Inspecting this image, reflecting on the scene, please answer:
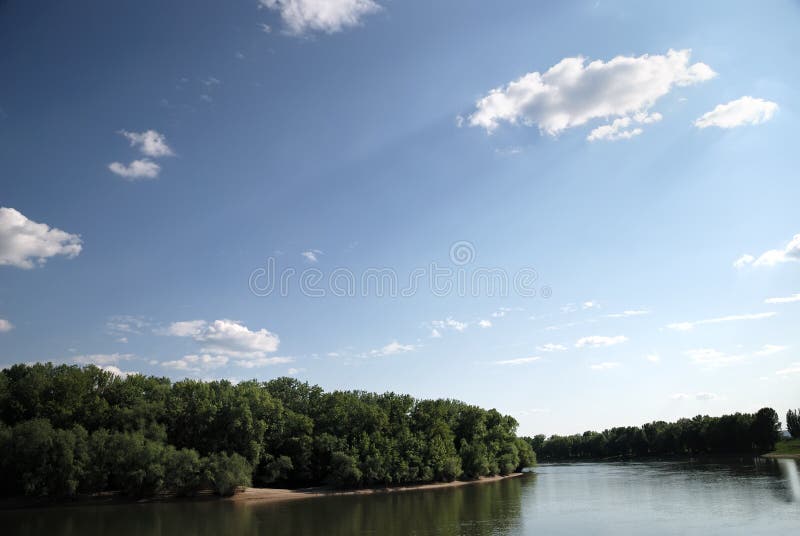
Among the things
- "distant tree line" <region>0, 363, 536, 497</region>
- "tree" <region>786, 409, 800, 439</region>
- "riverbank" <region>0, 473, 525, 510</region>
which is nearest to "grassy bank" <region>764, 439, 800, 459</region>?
"tree" <region>786, 409, 800, 439</region>

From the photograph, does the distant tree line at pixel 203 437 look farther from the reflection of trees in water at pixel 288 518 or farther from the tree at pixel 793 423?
the tree at pixel 793 423

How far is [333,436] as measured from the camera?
88875 mm

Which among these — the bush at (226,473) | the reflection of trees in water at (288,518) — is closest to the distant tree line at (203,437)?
the bush at (226,473)

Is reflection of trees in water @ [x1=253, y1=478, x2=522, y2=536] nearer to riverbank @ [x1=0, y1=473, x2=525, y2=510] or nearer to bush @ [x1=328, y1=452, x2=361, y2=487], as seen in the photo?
riverbank @ [x1=0, y1=473, x2=525, y2=510]

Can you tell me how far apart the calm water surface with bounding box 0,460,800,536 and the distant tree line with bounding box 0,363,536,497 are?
4880 mm

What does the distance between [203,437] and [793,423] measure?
17461cm

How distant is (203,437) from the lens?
78.5 m

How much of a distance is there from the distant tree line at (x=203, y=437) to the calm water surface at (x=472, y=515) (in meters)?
4.88

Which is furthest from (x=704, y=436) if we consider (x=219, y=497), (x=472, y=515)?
(x=219, y=497)

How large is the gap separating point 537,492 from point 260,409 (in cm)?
4395

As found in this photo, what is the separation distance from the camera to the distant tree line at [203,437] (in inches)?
2434

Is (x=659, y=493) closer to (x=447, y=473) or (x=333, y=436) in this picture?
(x=447, y=473)

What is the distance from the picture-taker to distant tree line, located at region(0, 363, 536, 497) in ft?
203

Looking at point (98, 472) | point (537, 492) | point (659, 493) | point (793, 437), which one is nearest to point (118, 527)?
point (98, 472)
